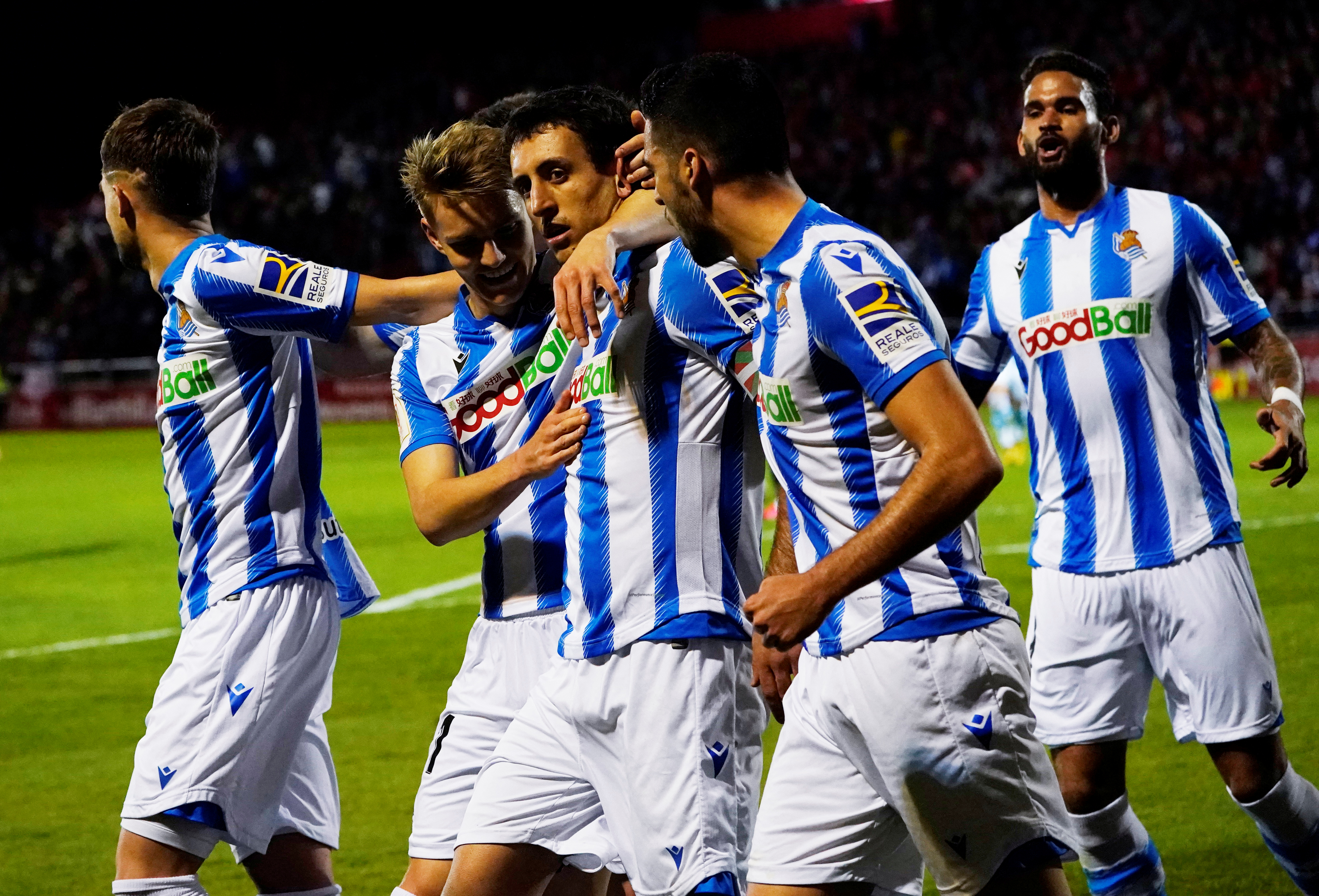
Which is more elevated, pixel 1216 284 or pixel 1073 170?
pixel 1073 170

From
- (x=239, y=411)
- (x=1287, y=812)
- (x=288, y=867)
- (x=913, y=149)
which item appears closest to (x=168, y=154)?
(x=239, y=411)

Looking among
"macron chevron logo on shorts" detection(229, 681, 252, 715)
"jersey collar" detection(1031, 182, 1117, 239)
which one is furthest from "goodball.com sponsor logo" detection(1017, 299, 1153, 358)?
"macron chevron logo on shorts" detection(229, 681, 252, 715)

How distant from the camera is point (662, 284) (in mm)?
3066

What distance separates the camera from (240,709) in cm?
368

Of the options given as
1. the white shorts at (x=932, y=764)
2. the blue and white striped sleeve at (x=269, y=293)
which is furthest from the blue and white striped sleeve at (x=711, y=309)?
the blue and white striped sleeve at (x=269, y=293)

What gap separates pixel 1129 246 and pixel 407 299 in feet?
6.74

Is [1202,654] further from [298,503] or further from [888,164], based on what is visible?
[888,164]

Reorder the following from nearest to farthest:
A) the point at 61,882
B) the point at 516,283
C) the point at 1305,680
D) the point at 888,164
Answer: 1. the point at 516,283
2. the point at 61,882
3. the point at 1305,680
4. the point at 888,164

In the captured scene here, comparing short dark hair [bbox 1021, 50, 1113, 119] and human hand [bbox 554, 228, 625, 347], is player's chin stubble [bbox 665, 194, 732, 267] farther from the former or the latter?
short dark hair [bbox 1021, 50, 1113, 119]

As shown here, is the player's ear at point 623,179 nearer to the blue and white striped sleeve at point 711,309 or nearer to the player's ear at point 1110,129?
the blue and white striped sleeve at point 711,309

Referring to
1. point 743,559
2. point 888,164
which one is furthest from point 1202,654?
point 888,164

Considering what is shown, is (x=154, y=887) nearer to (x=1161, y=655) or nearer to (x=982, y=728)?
(x=982, y=728)

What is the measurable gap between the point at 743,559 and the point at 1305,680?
511 centimetres

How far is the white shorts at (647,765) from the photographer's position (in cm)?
297
